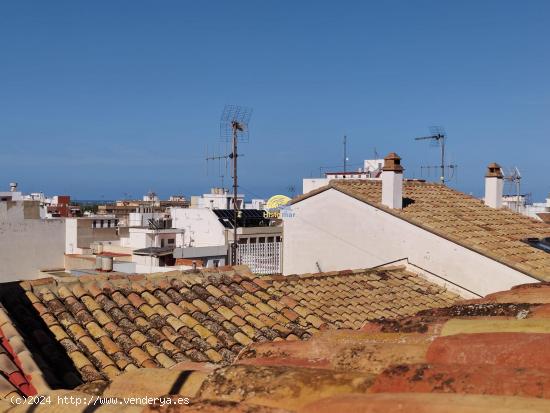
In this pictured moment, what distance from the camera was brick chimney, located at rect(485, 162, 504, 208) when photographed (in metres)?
20.2

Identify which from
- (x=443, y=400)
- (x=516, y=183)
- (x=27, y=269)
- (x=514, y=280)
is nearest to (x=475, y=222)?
(x=514, y=280)

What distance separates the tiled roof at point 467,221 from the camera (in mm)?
13562

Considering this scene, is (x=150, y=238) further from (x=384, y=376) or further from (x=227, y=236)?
(x=384, y=376)

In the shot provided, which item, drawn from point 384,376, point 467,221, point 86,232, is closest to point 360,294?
point 467,221

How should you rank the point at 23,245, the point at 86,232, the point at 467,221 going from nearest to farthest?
the point at 467,221 → the point at 23,245 → the point at 86,232

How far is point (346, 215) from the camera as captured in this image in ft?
52.6

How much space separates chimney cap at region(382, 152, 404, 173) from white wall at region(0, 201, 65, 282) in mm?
17073

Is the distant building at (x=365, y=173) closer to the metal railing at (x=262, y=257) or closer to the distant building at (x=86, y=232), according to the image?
the metal railing at (x=262, y=257)

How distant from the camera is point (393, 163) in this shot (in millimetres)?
15594

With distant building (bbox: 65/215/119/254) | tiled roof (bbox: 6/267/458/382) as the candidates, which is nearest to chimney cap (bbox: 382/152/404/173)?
tiled roof (bbox: 6/267/458/382)

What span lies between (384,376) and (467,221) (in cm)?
1380

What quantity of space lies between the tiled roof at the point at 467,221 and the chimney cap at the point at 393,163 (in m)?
0.91

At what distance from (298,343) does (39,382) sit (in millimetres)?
2572

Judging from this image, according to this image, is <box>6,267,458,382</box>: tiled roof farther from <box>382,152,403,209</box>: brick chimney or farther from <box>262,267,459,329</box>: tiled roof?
<box>382,152,403,209</box>: brick chimney
